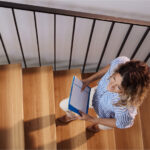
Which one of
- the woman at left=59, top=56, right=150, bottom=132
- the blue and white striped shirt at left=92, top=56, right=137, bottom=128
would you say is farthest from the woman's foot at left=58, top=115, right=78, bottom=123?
the woman at left=59, top=56, right=150, bottom=132

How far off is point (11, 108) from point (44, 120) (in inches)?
13.4

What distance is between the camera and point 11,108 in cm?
217

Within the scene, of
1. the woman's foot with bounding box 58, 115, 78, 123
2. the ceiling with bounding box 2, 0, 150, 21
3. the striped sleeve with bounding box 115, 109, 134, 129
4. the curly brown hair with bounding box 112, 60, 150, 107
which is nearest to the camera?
the curly brown hair with bounding box 112, 60, 150, 107

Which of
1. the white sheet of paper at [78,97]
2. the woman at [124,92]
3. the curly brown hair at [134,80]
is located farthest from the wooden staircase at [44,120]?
the curly brown hair at [134,80]

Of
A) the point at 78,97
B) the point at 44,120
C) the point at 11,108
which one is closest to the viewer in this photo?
the point at 78,97

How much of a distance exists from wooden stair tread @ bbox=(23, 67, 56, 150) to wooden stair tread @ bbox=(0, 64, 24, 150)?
15 centimetres

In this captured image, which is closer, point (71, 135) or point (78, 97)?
point (78, 97)

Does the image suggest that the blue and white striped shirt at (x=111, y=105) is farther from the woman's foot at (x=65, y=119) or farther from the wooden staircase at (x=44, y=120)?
the wooden staircase at (x=44, y=120)

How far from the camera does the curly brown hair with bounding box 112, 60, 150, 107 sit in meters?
1.33

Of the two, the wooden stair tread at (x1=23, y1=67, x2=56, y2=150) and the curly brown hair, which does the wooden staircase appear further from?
the curly brown hair

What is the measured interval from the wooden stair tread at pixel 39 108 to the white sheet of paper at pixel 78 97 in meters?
0.50

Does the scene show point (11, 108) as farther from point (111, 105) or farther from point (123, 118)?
point (123, 118)

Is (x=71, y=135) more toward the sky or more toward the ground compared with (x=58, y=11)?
more toward the ground

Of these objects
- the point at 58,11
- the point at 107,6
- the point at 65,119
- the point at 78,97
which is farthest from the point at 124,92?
the point at 65,119
